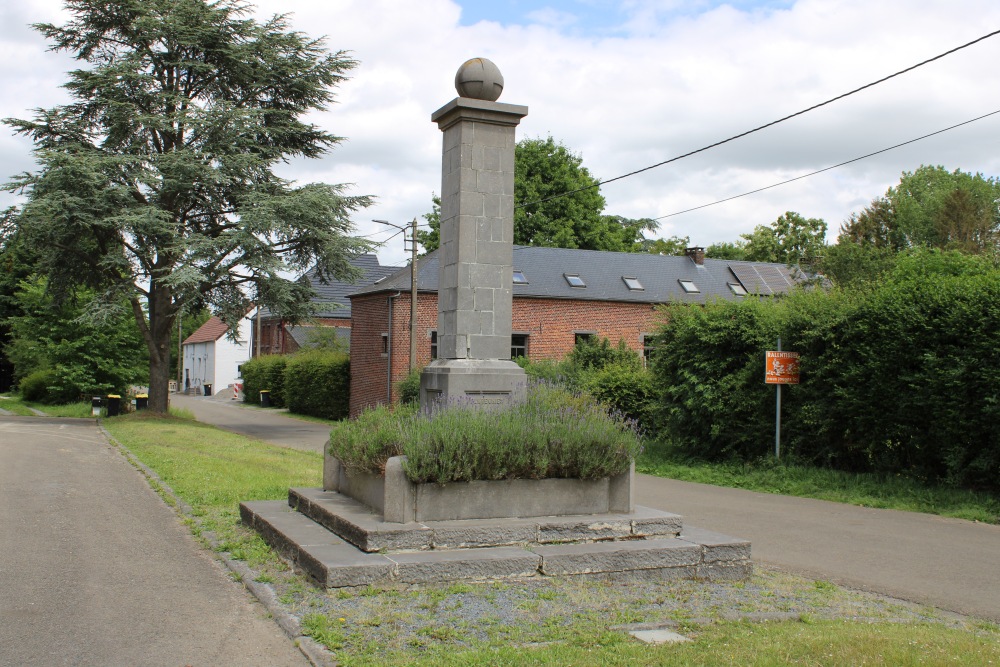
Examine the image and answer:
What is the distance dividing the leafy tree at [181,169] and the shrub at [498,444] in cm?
1741

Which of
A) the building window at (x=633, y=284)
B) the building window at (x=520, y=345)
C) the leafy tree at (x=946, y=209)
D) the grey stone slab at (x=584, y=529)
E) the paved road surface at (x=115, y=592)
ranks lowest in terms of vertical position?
the paved road surface at (x=115, y=592)

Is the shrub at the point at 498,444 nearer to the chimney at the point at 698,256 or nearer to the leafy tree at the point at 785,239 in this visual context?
the chimney at the point at 698,256

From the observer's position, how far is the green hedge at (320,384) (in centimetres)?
3472

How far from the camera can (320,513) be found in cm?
762

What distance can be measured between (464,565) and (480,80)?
5.14 metres

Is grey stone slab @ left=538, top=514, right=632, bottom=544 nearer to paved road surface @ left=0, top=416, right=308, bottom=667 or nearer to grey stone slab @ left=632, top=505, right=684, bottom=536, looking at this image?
grey stone slab @ left=632, top=505, right=684, bottom=536

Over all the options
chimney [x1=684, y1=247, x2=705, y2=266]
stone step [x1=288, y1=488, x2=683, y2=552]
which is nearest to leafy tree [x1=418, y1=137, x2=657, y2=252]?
chimney [x1=684, y1=247, x2=705, y2=266]

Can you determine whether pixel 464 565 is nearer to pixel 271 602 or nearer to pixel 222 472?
pixel 271 602

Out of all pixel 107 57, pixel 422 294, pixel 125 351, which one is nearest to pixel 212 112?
pixel 107 57

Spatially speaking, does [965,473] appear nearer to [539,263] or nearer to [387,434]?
[387,434]

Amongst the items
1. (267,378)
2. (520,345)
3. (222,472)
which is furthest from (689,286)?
(222,472)

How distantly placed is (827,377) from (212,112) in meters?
18.8

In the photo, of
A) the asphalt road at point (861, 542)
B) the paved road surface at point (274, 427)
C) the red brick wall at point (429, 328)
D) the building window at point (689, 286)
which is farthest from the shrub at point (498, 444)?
the building window at point (689, 286)

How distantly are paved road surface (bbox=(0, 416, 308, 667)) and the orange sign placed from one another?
915cm
